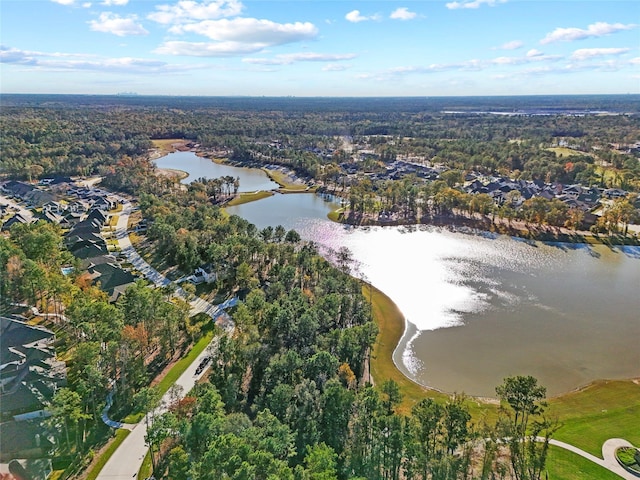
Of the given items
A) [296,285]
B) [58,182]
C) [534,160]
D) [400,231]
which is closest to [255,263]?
[296,285]

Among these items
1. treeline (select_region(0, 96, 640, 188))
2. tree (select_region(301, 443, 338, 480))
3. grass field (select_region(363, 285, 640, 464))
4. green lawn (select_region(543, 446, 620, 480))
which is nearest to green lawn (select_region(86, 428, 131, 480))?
tree (select_region(301, 443, 338, 480))

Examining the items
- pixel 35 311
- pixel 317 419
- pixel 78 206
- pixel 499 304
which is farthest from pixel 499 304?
pixel 78 206

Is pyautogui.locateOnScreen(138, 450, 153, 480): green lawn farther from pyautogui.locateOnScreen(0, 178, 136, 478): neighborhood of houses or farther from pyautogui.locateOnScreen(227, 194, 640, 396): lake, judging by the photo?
pyautogui.locateOnScreen(227, 194, 640, 396): lake

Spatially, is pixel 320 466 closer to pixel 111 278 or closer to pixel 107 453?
pixel 107 453

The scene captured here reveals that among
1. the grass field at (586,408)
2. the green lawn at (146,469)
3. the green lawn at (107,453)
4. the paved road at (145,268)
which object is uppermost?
the paved road at (145,268)

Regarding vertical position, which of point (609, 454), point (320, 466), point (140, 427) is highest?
point (320, 466)

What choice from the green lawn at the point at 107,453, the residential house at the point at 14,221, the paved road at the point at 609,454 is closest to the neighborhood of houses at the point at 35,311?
the residential house at the point at 14,221

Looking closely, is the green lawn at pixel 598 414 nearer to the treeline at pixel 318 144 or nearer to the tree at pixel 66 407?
the tree at pixel 66 407
